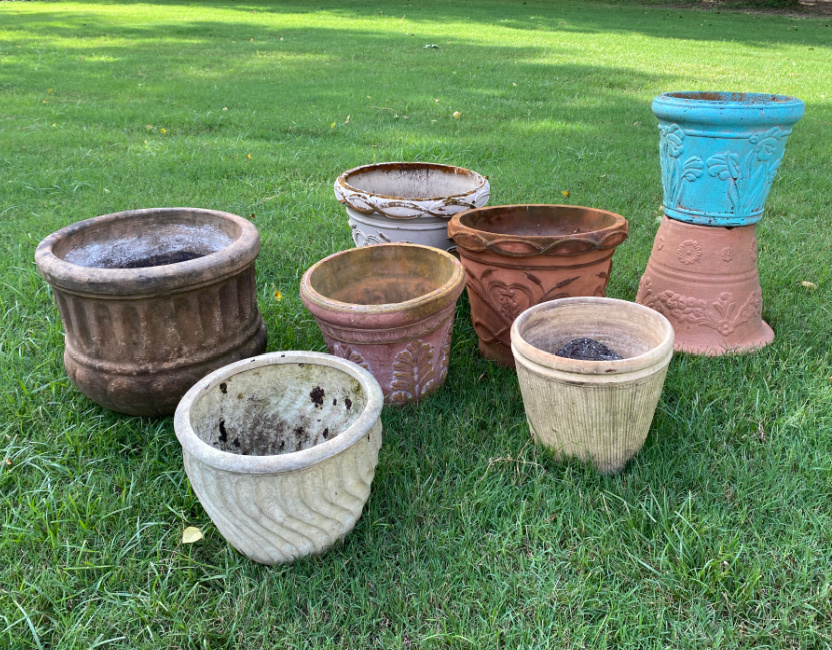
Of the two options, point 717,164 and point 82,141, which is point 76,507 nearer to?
point 717,164

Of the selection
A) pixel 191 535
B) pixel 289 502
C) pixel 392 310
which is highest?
pixel 392 310

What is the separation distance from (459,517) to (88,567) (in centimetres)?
102

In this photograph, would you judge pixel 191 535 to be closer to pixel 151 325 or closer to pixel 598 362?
pixel 151 325

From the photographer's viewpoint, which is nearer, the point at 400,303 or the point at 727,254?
the point at 400,303

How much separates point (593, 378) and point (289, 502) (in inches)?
34.6

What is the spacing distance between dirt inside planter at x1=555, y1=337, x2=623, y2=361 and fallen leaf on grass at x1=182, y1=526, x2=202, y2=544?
1.21 metres

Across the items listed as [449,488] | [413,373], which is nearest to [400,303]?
[413,373]

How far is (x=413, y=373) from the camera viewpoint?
2.21m

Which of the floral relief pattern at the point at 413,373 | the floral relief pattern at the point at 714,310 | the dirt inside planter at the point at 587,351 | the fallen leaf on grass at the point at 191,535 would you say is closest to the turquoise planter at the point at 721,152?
the floral relief pattern at the point at 714,310

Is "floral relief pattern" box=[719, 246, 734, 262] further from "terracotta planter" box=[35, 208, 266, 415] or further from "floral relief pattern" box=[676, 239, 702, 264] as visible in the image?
"terracotta planter" box=[35, 208, 266, 415]

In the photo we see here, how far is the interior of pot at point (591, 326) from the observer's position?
2078 mm

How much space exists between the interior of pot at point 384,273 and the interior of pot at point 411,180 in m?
0.62

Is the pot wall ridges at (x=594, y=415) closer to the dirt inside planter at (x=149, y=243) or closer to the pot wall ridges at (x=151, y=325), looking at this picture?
the pot wall ridges at (x=151, y=325)

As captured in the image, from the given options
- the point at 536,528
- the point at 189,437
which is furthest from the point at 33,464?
the point at 536,528
